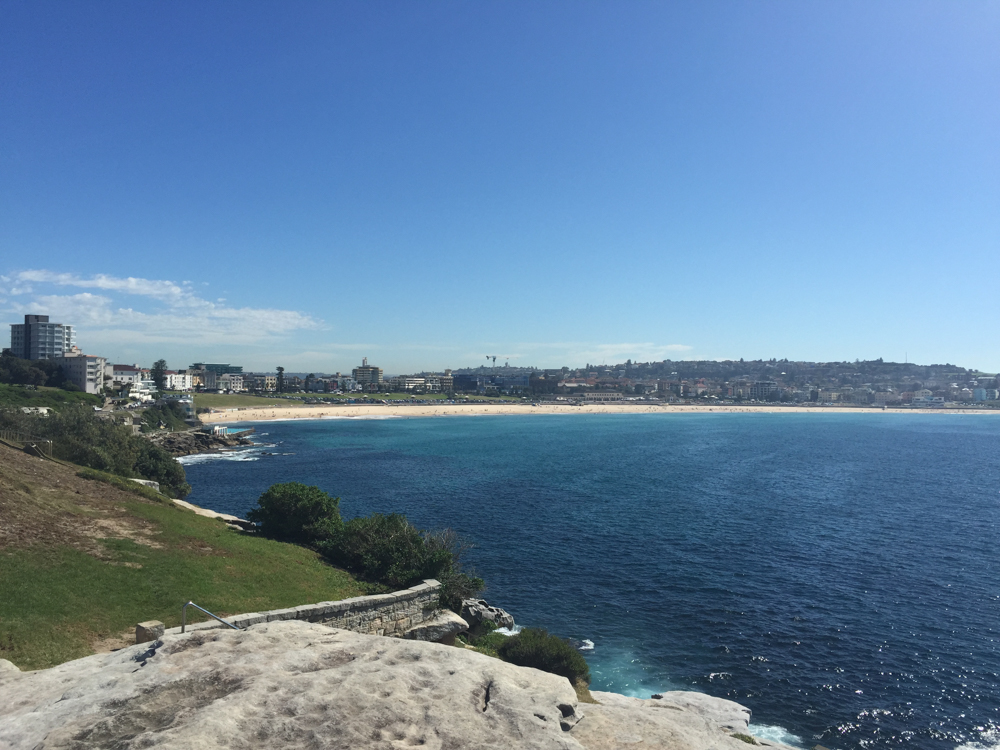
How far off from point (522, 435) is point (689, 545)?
83191mm

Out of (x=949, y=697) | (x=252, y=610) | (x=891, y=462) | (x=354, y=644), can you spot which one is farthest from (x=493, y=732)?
(x=891, y=462)

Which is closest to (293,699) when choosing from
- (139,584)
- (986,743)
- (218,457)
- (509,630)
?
(139,584)

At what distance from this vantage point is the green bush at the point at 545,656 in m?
20.3

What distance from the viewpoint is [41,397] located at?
90.8 metres

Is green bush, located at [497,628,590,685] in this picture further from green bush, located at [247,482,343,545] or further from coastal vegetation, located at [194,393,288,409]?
coastal vegetation, located at [194,393,288,409]

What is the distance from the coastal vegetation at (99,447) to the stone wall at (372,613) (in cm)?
2695

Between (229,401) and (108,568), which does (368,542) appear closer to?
(108,568)

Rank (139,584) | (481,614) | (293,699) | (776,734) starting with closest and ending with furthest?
1. (293,699)
2. (139,584)
3. (776,734)
4. (481,614)

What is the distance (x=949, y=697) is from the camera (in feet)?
73.2

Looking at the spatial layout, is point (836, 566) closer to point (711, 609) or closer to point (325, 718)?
point (711, 609)

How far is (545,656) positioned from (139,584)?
42.1 feet

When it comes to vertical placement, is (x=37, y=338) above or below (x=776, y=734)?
above

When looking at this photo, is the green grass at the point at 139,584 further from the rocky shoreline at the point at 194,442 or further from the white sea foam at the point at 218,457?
the rocky shoreline at the point at 194,442

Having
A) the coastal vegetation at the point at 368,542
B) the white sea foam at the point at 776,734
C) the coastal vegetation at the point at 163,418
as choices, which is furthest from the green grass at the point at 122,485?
the coastal vegetation at the point at 163,418
